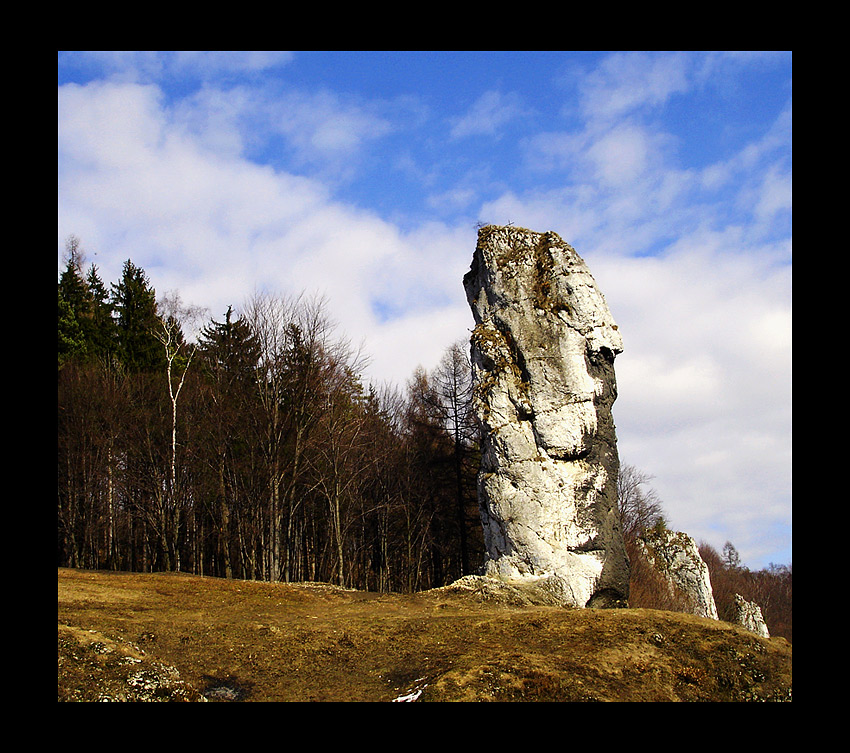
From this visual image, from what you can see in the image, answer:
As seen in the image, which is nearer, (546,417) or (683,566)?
(546,417)

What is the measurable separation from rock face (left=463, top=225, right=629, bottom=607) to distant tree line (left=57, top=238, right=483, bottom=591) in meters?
6.85

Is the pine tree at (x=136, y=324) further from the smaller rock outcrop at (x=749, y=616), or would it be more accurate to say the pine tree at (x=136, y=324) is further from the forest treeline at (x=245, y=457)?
the smaller rock outcrop at (x=749, y=616)

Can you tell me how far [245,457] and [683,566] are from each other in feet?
75.9

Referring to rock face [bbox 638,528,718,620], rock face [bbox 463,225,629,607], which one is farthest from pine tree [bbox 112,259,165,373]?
rock face [bbox 638,528,718,620]

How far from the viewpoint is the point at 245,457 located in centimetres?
2612

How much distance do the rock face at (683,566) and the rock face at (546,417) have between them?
1737 centimetres

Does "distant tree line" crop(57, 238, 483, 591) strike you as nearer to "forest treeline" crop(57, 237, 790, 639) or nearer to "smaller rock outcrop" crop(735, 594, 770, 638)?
"forest treeline" crop(57, 237, 790, 639)

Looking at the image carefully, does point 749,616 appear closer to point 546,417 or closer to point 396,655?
point 546,417

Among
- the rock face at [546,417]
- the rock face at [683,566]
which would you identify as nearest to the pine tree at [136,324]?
the rock face at [546,417]

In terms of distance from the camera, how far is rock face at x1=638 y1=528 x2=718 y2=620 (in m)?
34.3

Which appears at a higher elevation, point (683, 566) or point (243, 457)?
point (243, 457)

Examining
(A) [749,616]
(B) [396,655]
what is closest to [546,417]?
(B) [396,655]
